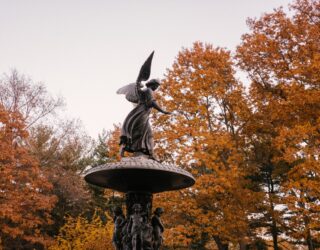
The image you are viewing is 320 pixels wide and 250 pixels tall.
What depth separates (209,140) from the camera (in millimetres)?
14789

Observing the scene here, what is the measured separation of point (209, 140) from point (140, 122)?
725 cm

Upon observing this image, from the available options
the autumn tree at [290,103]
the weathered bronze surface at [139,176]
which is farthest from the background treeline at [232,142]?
the weathered bronze surface at [139,176]

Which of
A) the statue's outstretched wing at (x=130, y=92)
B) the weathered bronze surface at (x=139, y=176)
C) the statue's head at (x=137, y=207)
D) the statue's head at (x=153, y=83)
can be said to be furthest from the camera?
the statue's outstretched wing at (x=130, y=92)

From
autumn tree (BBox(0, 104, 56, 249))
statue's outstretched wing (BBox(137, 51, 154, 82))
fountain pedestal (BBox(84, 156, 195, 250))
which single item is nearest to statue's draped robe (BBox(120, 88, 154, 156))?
statue's outstretched wing (BBox(137, 51, 154, 82))

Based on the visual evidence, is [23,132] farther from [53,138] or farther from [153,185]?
[153,185]

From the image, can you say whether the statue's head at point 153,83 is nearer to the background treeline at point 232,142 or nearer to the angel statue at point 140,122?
the angel statue at point 140,122

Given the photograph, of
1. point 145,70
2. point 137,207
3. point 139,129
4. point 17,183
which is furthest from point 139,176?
point 17,183

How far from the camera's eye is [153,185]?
24.9ft

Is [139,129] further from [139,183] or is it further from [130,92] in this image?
[139,183]

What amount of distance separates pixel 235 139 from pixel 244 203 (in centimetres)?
363

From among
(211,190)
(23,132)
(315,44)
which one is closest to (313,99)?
(315,44)

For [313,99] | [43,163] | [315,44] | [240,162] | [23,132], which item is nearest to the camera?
[313,99]

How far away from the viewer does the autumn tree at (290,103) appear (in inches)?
458

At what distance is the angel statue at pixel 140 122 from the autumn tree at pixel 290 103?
18.3ft
